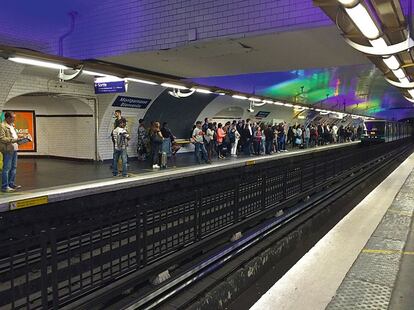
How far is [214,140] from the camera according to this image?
594 inches

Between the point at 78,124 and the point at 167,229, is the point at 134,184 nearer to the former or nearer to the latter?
the point at 167,229

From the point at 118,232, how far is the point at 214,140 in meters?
11.6

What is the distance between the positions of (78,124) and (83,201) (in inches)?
282

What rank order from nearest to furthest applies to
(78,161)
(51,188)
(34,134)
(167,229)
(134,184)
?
(167,229)
(51,188)
(134,184)
(78,161)
(34,134)

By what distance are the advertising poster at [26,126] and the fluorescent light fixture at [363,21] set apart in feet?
45.4

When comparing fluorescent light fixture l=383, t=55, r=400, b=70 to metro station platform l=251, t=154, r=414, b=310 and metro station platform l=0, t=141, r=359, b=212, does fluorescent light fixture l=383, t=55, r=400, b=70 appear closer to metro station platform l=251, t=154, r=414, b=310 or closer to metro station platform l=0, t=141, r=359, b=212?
metro station platform l=251, t=154, r=414, b=310

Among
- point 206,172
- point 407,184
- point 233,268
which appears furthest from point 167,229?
point 407,184

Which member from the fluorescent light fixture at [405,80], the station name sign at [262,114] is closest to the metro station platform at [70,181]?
the fluorescent light fixture at [405,80]

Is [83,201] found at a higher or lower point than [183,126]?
lower

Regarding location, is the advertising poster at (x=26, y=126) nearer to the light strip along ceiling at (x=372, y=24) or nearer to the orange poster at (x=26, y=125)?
the orange poster at (x=26, y=125)

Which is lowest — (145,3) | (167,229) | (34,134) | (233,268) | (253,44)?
(233,268)

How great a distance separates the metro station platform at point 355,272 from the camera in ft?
11.2

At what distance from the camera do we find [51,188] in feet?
24.1

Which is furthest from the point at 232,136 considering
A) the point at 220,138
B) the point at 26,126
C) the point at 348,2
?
the point at 348,2
